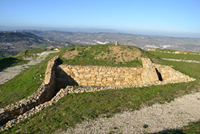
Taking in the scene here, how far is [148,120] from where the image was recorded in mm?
7922

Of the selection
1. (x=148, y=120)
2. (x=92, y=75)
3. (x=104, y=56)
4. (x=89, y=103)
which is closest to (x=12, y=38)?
(x=104, y=56)

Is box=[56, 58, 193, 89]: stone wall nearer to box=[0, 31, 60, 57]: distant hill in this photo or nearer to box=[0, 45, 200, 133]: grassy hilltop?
box=[0, 45, 200, 133]: grassy hilltop

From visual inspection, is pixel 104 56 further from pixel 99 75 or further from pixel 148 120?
pixel 148 120

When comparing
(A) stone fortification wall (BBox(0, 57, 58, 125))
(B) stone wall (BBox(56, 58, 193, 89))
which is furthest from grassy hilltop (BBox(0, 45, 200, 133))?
(B) stone wall (BBox(56, 58, 193, 89))

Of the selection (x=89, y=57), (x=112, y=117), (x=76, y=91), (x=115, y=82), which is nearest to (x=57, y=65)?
(x=89, y=57)

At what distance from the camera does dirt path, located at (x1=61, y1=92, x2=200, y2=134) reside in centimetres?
709

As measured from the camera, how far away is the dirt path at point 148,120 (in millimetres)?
7086

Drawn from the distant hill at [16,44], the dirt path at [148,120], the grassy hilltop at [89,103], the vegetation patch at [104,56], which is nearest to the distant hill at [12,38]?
the distant hill at [16,44]

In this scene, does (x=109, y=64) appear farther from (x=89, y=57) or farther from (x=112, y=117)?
(x=112, y=117)

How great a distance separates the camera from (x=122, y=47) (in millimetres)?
21688

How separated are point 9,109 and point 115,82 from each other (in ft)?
36.7

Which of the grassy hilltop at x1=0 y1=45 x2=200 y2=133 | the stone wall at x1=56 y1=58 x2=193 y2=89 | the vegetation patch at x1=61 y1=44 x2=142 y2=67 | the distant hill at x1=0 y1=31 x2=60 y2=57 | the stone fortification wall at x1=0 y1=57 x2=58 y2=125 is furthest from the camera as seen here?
the distant hill at x1=0 y1=31 x2=60 y2=57

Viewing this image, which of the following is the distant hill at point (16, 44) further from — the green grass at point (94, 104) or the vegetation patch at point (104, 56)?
the green grass at point (94, 104)

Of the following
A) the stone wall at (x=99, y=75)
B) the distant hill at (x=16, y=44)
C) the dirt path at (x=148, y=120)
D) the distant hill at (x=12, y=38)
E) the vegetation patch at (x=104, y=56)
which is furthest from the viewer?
the distant hill at (x=12, y=38)
